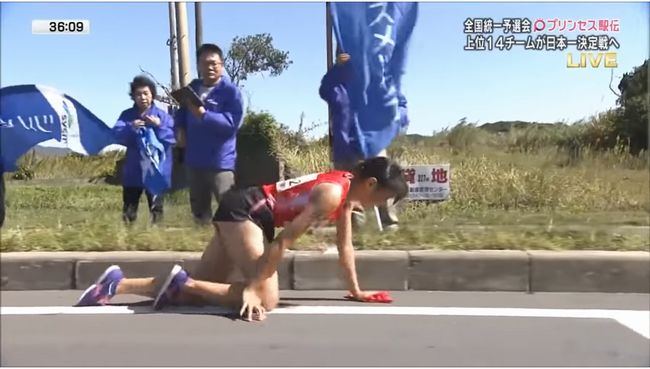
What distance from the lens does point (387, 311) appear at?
415 cm

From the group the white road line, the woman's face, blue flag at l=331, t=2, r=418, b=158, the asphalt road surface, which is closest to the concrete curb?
the asphalt road surface

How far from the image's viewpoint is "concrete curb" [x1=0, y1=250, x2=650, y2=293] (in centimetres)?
474

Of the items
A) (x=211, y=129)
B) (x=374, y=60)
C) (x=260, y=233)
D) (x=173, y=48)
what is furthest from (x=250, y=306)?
(x=173, y=48)

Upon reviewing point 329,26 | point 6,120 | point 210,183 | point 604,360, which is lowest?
point 604,360

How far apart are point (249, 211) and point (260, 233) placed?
14 cm

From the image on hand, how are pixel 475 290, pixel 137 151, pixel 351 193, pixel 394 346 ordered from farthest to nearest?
pixel 137 151
pixel 475 290
pixel 351 193
pixel 394 346

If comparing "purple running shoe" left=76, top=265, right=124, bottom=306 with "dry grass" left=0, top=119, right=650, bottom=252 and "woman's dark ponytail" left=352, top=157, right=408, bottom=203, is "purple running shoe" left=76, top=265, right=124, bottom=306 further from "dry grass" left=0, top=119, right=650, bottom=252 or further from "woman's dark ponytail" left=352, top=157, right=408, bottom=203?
"woman's dark ponytail" left=352, top=157, right=408, bottom=203

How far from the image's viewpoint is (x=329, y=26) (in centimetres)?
613

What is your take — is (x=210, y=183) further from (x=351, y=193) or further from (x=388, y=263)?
(x=351, y=193)

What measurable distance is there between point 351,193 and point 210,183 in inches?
80.5

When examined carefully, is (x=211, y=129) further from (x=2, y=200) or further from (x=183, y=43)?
(x=2, y=200)

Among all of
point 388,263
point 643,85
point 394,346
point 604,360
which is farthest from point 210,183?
point 643,85

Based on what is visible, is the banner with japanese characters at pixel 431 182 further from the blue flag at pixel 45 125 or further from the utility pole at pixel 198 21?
the blue flag at pixel 45 125

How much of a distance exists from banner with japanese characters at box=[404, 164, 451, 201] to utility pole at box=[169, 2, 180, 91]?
7.94ft
